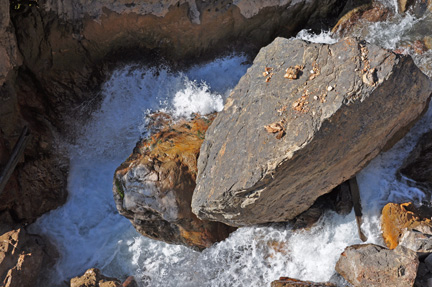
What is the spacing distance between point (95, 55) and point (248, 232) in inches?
111

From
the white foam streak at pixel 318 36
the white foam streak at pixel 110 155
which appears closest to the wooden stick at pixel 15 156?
the white foam streak at pixel 110 155

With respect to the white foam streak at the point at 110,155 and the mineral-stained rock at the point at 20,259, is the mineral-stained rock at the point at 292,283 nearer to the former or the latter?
the white foam streak at the point at 110,155

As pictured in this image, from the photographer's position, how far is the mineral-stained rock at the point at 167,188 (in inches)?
155

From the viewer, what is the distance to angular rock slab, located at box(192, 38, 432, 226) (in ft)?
9.65

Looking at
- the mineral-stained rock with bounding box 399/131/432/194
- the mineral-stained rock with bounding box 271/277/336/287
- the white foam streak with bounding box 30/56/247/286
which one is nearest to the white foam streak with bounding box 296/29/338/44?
the white foam streak with bounding box 30/56/247/286

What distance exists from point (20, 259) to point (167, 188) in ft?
6.60

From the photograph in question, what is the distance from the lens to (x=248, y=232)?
4113 mm

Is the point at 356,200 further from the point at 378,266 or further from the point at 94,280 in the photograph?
the point at 94,280

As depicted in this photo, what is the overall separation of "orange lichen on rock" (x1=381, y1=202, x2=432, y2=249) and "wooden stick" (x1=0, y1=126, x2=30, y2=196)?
401 centimetres

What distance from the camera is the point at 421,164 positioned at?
369 cm

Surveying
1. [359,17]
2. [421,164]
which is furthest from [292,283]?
[359,17]

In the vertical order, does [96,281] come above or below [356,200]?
below

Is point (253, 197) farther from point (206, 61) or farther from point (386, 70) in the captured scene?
point (206, 61)

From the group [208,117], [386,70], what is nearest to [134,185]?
[208,117]
